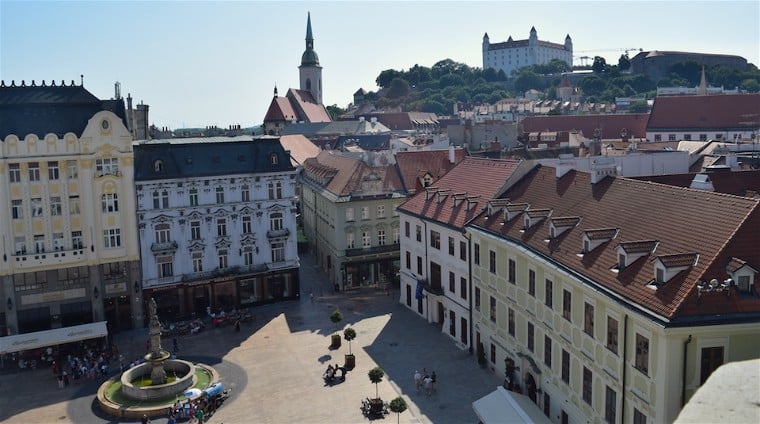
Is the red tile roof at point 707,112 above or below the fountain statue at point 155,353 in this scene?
above

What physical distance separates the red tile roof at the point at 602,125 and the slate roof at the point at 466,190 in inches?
2996

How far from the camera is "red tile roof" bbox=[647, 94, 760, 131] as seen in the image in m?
107

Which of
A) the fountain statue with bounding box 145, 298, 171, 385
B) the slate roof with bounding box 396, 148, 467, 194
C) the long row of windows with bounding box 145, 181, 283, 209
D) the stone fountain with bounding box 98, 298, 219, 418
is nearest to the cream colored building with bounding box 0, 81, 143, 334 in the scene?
the long row of windows with bounding box 145, 181, 283, 209

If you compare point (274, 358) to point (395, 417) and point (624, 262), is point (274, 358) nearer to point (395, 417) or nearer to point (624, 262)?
point (395, 417)

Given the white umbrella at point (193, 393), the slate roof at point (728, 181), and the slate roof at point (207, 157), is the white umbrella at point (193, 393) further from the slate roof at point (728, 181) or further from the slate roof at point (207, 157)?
the slate roof at point (728, 181)

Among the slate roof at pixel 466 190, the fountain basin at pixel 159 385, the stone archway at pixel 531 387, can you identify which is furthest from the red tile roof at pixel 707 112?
the fountain basin at pixel 159 385

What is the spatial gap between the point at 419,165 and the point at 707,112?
68231 millimetres

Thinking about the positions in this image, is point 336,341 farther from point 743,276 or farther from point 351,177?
point 743,276

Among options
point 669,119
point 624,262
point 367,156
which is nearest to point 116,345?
point 367,156

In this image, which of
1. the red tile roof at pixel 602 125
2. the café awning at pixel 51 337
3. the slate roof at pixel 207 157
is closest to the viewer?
the café awning at pixel 51 337

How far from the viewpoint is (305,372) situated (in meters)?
40.8

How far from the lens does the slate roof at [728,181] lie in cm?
3847

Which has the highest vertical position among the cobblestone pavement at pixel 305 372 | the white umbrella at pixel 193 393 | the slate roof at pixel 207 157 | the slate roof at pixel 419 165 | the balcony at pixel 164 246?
the slate roof at pixel 207 157

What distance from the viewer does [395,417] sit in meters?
34.3
